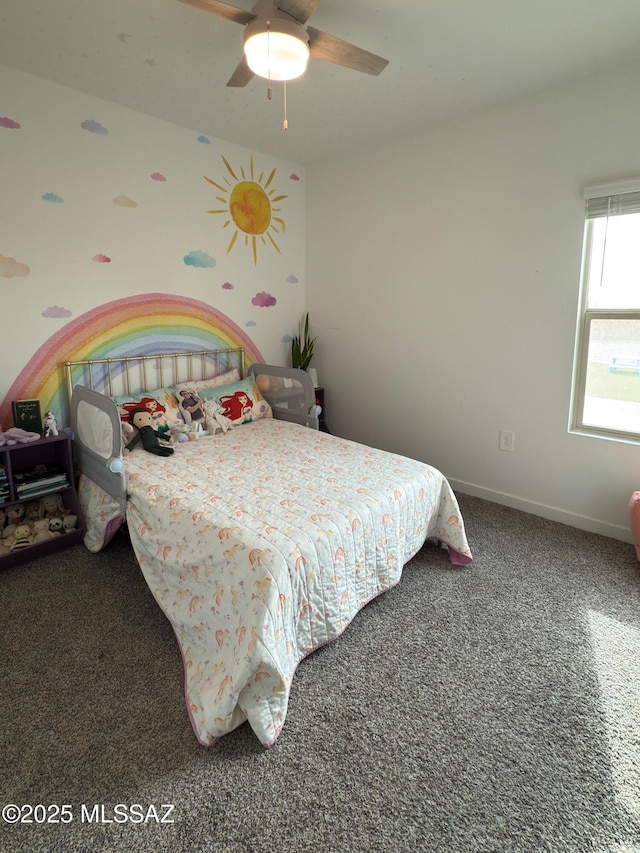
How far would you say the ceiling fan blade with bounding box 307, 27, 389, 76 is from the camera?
5.82 ft

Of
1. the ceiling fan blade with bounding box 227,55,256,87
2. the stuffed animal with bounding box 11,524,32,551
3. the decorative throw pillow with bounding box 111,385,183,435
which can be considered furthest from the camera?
the decorative throw pillow with bounding box 111,385,183,435

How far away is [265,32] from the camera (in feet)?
5.56

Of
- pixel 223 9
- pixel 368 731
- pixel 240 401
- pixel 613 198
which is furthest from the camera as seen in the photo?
pixel 240 401

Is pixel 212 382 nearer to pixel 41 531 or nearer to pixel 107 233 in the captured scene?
pixel 107 233

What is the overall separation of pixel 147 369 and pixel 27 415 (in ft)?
2.88

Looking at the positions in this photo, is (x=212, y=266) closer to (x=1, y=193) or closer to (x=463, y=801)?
(x=1, y=193)

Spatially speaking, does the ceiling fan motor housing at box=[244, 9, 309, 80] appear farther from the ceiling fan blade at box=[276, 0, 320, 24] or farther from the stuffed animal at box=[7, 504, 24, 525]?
the stuffed animal at box=[7, 504, 24, 525]

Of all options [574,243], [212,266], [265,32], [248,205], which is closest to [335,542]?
[265,32]

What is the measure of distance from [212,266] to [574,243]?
2.45 m

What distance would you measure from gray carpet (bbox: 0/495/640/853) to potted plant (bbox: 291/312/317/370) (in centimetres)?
230

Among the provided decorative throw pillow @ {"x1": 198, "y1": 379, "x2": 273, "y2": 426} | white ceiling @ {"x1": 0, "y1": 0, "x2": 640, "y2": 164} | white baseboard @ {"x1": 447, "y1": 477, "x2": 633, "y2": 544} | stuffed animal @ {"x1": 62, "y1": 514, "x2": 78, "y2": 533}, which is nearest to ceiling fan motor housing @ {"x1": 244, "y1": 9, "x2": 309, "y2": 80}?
white ceiling @ {"x1": 0, "y1": 0, "x2": 640, "y2": 164}

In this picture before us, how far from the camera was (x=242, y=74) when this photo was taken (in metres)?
2.04

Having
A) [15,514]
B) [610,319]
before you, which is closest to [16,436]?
[15,514]

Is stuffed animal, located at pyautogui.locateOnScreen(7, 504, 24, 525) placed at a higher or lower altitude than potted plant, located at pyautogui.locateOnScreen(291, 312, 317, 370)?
lower
